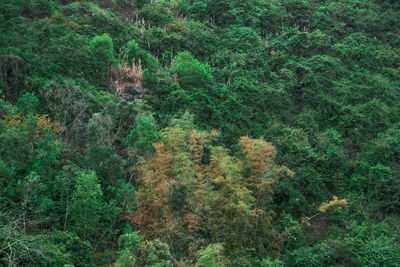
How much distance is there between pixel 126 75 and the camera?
1788 centimetres

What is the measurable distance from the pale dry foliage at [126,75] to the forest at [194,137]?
0.27ft

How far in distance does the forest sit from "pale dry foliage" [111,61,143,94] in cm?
8

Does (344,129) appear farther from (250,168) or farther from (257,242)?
(257,242)

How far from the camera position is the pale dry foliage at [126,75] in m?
A: 17.6

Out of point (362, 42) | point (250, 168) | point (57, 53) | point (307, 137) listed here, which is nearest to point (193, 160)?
point (250, 168)

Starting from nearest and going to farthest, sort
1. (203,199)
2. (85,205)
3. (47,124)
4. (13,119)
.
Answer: (85,205), (203,199), (13,119), (47,124)

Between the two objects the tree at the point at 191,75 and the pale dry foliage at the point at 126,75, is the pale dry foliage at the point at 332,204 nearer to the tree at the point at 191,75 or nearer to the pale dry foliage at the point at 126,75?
the tree at the point at 191,75

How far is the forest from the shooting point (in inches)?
410

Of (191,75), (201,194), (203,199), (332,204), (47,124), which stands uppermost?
(191,75)

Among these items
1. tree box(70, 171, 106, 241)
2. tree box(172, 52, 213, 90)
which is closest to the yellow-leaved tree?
tree box(70, 171, 106, 241)

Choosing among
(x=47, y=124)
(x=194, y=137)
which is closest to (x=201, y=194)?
(x=194, y=137)

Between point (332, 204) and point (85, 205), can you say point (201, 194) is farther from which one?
point (332, 204)

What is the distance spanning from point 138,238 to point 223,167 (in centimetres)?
428

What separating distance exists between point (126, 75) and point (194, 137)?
21.4 ft
